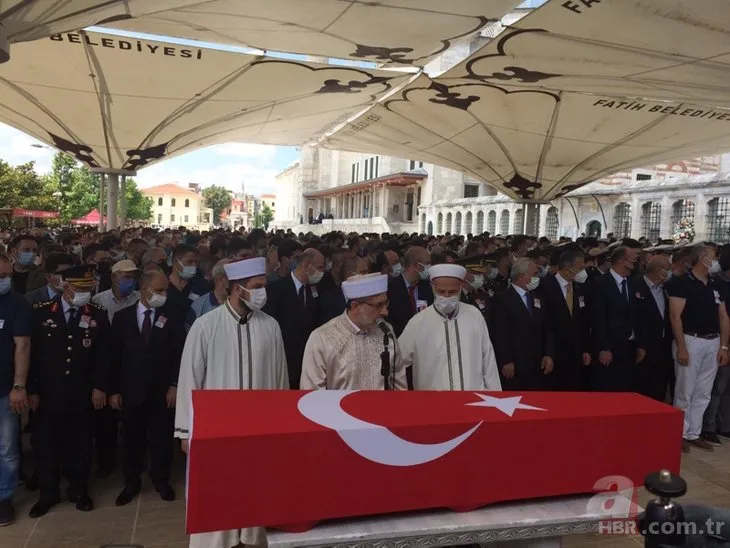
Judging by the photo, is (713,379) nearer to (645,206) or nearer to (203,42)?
(203,42)

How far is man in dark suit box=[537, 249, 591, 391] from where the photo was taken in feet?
19.9

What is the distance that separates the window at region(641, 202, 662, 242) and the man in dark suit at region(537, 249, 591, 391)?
18285 millimetres

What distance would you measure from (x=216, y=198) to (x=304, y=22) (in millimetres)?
101515

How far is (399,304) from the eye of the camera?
581cm

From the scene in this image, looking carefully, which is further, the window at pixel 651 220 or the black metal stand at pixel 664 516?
the window at pixel 651 220

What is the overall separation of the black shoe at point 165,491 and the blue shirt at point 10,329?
1298 millimetres

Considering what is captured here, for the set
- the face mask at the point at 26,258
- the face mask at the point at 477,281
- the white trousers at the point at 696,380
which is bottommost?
the white trousers at the point at 696,380

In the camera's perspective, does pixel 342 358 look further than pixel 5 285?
No

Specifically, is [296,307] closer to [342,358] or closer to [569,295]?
[342,358]

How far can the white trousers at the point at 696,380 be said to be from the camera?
5.66 m

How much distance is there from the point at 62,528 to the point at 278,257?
4328 mm

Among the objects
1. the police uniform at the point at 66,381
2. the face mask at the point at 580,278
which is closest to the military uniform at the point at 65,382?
the police uniform at the point at 66,381

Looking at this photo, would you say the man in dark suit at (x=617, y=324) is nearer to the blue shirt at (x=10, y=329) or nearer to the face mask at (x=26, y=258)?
the blue shirt at (x=10, y=329)

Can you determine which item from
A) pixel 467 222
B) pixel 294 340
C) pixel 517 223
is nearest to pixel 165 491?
pixel 294 340
